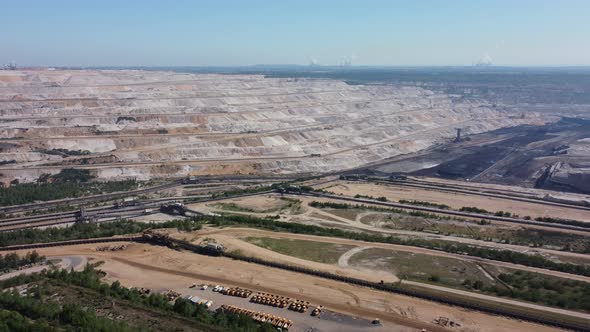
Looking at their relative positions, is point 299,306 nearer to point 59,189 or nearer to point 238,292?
point 238,292

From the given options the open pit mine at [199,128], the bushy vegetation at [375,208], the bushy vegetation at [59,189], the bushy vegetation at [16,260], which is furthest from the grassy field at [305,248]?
the open pit mine at [199,128]

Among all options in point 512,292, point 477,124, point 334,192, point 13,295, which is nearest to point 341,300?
point 512,292

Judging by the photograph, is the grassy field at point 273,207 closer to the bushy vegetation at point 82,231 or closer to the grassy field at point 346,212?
the grassy field at point 346,212

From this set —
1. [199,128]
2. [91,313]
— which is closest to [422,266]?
[91,313]

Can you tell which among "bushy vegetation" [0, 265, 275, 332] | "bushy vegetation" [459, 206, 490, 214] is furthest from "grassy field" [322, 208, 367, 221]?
"bushy vegetation" [0, 265, 275, 332]

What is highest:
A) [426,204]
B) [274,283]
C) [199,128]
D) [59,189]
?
[199,128]

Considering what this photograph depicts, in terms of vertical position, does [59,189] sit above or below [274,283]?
above
